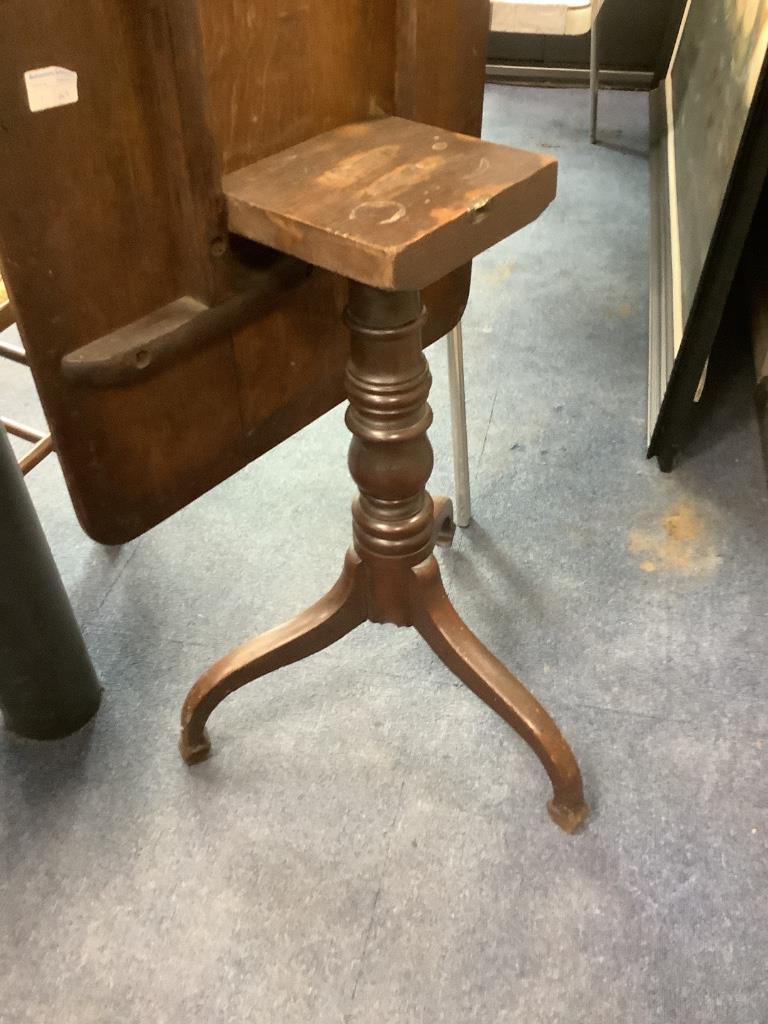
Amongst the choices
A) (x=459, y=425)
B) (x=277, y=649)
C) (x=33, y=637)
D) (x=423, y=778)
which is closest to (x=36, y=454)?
(x=33, y=637)

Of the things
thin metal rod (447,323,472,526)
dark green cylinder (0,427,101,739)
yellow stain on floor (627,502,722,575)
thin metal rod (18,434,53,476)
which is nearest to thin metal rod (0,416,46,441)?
thin metal rod (18,434,53,476)

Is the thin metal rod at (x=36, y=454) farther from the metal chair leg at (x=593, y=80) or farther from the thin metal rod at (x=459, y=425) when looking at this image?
the metal chair leg at (x=593, y=80)

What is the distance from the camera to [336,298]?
0.94 m

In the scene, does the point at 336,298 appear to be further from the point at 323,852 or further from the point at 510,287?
the point at 510,287

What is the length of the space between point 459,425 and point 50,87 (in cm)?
88

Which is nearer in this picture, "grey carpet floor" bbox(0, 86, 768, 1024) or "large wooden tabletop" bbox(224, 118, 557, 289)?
"large wooden tabletop" bbox(224, 118, 557, 289)

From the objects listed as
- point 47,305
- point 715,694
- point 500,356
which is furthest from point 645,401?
point 47,305

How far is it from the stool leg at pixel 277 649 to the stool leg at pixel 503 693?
9 centimetres

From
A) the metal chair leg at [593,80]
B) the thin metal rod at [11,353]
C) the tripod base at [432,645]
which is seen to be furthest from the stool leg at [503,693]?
the metal chair leg at [593,80]

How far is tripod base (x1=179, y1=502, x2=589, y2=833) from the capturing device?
107cm

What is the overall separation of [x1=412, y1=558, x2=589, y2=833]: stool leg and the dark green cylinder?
475 millimetres

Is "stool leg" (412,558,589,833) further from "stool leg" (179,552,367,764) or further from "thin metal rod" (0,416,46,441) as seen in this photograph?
"thin metal rod" (0,416,46,441)

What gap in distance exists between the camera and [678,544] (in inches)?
58.8

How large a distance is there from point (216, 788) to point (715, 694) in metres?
0.72
